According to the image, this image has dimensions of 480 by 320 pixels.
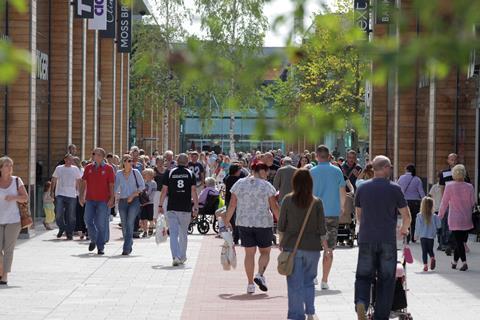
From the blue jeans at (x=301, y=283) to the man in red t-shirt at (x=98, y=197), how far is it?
9.51 metres

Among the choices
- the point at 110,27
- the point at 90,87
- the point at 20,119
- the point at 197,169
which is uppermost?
the point at 110,27

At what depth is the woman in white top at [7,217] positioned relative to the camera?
15273mm

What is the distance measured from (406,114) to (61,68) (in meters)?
9.35

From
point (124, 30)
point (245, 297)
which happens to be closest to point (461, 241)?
point (245, 297)

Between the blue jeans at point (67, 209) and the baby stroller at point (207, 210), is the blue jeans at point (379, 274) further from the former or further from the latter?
the baby stroller at point (207, 210)

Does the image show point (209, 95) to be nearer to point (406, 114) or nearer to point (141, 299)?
point (406, 114)

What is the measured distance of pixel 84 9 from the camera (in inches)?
1321

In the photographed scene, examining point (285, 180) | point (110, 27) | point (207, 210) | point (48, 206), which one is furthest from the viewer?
point (110, 27)

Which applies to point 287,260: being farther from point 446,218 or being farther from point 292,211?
point 446,218

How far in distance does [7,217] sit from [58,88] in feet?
57.5

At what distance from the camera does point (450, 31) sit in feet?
12.5

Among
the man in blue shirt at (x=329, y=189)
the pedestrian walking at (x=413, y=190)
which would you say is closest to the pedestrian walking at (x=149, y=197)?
the pedestrian walking at (x=413, y=190)

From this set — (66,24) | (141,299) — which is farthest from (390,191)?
(66,24)

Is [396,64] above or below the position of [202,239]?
above
